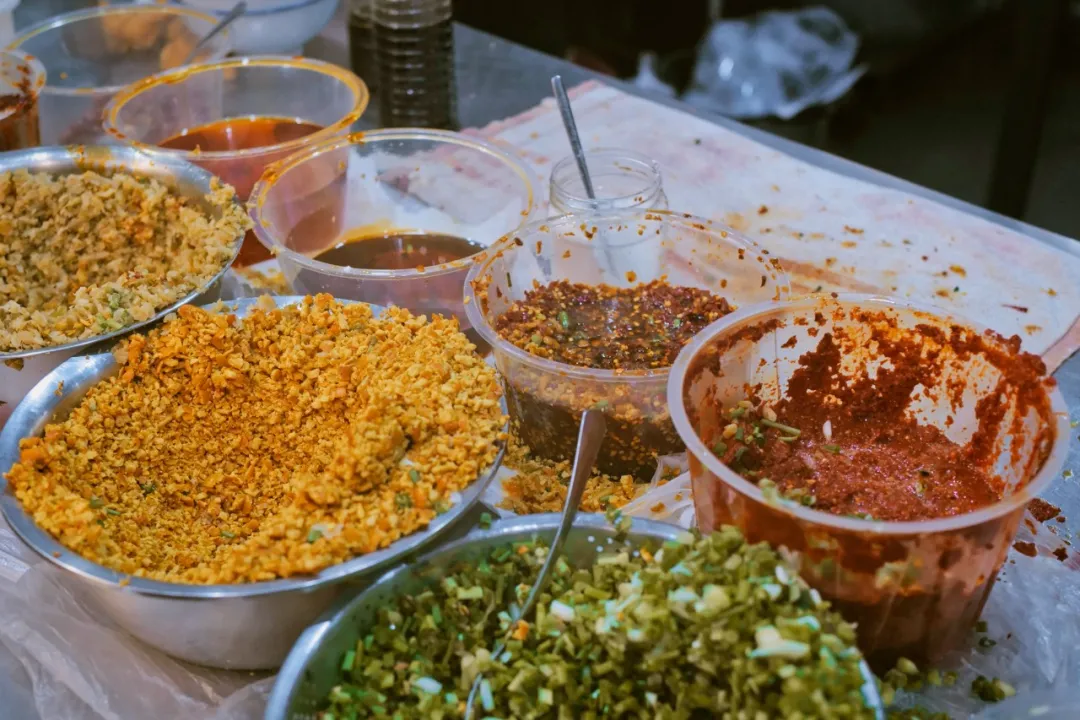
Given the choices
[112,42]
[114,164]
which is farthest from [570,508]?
[112,42]

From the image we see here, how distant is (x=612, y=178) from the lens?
1690mm

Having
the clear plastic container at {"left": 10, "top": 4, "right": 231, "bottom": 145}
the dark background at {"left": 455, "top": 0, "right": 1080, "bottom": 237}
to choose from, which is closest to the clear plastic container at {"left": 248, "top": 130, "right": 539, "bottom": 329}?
the clear plastic container at {"left": 10, "top": 4, "right": 231, "bottom": 145}

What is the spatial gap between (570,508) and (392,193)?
0.92 metres

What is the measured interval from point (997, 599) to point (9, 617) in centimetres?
A: 111

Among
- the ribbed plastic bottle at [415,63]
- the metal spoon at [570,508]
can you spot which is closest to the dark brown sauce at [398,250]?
the ribbed plastic bottle at [415,63]

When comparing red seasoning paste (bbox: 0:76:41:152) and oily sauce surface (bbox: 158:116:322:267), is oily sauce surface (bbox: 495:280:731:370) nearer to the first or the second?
oily sauce surface (bbox: 158:116:322:267)

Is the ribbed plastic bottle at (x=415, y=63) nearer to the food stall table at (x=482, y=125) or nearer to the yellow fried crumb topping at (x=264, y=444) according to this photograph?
the food stall table at (x=482, y=125)

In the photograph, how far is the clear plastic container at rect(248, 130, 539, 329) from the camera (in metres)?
1.53

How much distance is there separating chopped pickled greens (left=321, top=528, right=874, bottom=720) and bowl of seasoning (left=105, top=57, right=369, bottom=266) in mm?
924

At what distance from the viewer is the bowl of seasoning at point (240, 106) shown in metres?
1.75

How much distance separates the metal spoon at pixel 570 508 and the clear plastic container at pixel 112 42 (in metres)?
1.48

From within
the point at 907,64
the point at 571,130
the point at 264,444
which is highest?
the point at 571,130

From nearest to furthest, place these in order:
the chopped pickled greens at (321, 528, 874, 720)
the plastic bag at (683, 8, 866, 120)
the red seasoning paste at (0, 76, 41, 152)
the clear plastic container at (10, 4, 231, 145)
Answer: the chopped pickled greens at (321, 528, 874, 720), the red seasoning paste at (0, 76, 41, 152), the clear plastic container at (10, 4, 231, 145), the plastic bag at (683, 8, 866, 120)

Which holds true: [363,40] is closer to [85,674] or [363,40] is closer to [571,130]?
[571,130]
